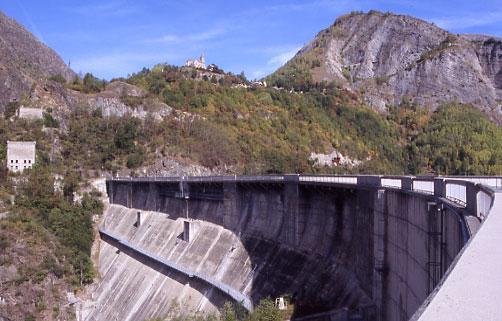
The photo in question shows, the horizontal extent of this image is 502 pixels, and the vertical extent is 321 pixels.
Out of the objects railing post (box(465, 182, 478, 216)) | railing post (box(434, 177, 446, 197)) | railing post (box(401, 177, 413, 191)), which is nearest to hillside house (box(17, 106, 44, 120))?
railing post (box(401, 177, 413, 191))

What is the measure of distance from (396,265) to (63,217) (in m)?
52.8

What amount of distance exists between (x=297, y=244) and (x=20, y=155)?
55.2 m

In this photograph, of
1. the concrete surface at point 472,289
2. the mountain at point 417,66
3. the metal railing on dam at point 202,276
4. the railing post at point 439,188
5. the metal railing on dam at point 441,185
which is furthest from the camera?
the mountain at point 417,66

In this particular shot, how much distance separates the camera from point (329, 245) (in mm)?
24875

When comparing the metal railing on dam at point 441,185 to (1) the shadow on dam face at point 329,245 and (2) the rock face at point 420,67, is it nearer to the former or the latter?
(1) the shadow on dam face at point 329,245

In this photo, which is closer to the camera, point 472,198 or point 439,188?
point 472,198

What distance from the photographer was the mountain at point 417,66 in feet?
466

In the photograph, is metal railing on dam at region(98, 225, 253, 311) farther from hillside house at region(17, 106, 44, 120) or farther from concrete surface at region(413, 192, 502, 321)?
hillside house at region(17, 106, 44, 120)

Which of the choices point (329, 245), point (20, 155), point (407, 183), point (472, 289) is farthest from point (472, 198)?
point (20, 155)

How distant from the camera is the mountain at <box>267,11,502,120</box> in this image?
466ft

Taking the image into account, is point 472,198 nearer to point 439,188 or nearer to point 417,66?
point 439,188

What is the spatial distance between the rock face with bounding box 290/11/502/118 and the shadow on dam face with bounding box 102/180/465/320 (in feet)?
402

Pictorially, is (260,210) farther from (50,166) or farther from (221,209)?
(50,166)

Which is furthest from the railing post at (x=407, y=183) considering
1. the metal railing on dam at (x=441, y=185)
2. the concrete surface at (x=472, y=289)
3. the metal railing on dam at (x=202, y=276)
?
the metal railing on dam at (x=202, y=276)
